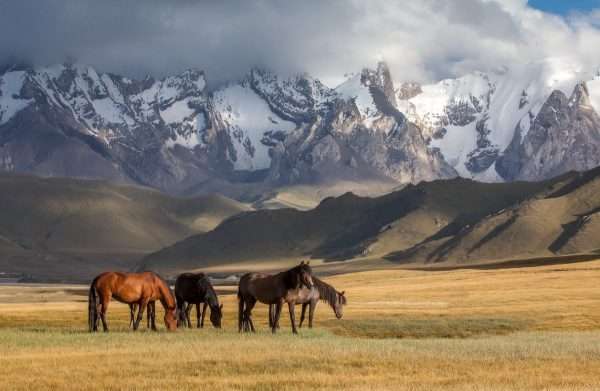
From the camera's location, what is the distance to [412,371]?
113 ft

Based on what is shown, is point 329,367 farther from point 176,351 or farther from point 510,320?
→ point 510,320

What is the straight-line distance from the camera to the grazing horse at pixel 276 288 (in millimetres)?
46691

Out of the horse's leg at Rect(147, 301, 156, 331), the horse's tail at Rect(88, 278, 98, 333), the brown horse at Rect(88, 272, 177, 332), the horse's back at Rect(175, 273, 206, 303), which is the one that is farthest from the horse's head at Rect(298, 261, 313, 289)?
the horse's tail at Rect(88, 278, 98, 333)

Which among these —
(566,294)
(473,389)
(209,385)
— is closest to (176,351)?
(209,385)

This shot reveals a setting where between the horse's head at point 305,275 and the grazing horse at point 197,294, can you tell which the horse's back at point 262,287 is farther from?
the grazing horse at point 197,294

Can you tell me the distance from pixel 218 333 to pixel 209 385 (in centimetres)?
1716

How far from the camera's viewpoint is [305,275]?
4628 cm

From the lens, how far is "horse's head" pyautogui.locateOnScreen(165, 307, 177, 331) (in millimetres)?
49344

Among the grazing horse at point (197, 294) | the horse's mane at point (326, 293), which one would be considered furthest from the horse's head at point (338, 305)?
the grazing horse at point (197, 294)

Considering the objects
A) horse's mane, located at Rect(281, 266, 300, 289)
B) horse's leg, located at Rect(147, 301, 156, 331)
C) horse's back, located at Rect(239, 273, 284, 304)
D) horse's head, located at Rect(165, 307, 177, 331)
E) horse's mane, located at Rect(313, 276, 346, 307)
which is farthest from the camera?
horse's mane, located at Rect(313, 276, 346, 307)

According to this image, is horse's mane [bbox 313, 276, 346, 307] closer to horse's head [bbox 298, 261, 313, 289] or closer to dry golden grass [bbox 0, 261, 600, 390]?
dry golden grass [bbox 0, 261, 600, 390]

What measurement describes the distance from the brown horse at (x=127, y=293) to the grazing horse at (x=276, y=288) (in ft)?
10.4

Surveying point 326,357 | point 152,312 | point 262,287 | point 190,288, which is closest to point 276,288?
point 262,287

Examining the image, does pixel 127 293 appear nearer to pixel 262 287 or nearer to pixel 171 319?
pixel 171 319
